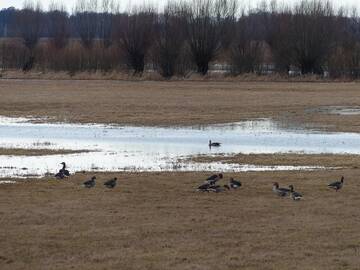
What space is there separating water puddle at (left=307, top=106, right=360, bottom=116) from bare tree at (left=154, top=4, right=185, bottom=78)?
120 feet

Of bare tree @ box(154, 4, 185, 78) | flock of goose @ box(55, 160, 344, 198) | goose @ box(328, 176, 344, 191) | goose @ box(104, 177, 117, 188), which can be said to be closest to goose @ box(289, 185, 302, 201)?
flock of goose @ box(55, 160, 344, 198)

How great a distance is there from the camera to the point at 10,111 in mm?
43000

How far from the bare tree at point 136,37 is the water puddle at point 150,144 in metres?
48.8

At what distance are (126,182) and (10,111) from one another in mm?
25999

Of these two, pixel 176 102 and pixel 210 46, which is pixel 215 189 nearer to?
pixel 176 102

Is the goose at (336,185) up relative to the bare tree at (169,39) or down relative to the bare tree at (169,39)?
down

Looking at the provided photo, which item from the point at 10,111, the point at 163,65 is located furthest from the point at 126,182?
the point at 163,65

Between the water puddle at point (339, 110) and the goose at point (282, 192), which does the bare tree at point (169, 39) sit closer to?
the water puddle at point (339, 110)

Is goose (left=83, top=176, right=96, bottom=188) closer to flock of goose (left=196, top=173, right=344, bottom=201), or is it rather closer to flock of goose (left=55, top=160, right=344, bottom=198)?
flock of goose (left=55, top=160, right=344, bottom=198)

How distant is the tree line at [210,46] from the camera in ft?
274

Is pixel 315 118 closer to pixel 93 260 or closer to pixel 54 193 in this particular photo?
pixel 54 193

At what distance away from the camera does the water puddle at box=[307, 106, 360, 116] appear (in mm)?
41772

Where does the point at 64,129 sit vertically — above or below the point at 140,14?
below

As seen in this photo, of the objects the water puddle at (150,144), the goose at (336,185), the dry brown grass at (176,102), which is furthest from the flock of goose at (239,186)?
the dry brown grass at (176,102)
